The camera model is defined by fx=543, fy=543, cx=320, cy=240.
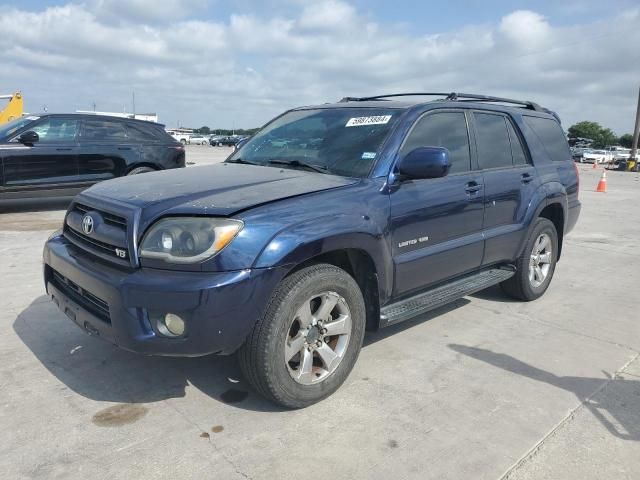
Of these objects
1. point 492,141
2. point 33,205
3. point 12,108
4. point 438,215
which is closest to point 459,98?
point 492,141

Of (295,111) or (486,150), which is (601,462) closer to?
(486,150)

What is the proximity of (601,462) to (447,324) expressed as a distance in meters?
1.85

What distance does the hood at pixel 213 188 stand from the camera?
2.81m

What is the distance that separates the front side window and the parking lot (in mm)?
4958

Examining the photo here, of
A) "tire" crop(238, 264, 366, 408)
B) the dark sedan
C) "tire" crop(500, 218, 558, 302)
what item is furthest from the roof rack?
the dark sedan

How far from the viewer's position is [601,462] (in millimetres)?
2607

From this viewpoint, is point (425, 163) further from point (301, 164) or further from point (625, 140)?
point (625, 140)

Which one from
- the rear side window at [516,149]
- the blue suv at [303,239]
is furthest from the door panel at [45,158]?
the rear side window at [516,149]

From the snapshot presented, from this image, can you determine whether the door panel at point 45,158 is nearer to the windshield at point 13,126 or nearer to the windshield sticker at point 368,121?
the windshield at point 13,126

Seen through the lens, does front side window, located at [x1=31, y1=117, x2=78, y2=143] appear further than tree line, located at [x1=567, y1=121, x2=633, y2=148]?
No

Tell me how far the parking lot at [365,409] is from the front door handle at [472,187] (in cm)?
109

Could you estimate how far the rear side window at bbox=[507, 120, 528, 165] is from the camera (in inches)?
187

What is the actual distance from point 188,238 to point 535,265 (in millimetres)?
3624

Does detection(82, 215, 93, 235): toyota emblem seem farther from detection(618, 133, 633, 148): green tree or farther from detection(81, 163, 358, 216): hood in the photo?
detection(618, 133, 633, 148): green tree
